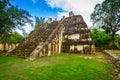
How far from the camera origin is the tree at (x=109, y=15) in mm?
28219

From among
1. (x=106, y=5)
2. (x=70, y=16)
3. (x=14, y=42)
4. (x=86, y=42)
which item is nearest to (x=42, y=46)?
(x=86, y=42)

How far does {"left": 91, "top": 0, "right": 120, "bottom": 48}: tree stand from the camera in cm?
2822

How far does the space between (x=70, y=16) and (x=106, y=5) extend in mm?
11643

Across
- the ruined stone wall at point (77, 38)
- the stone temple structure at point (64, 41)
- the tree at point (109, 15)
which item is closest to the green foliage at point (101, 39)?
the tree at point (109, 15)

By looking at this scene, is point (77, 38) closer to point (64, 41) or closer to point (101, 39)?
point (64, 41)

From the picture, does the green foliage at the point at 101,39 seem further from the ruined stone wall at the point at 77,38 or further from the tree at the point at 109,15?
the ruined stone wall at the point at 77,38

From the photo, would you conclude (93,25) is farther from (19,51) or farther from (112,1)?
(19,51)

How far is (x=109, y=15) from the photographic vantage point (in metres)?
29.1

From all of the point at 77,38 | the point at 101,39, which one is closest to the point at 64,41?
the point at 77,38

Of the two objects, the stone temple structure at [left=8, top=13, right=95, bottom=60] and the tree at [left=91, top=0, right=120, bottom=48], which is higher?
the tree at [left=91, top=0, right=120, bottom=48]

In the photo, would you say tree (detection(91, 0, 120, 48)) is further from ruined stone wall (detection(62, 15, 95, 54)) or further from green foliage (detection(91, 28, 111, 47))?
ruined stone wall (detection(62, 15, 95, 54))

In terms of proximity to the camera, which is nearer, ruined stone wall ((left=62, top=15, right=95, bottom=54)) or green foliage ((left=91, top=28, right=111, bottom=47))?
ruined stone wall ((left=62, top=15, right=95, bottom=54))

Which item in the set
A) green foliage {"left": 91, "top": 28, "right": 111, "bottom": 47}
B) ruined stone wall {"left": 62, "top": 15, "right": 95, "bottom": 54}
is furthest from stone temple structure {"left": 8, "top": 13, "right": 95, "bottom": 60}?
green foliage {"left": 91, "top": 28, "right": 111, "bottom": 47}

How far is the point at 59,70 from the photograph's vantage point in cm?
862
